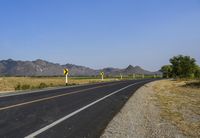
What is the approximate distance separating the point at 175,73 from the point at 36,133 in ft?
302

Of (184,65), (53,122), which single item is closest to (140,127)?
(53,122)

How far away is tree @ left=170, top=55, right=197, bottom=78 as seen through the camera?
9475 cm

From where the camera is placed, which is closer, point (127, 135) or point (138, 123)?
point (127, 135)

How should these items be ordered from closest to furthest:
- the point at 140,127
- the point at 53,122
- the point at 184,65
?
the point at 140,127 < the point at 53,122 < the point at 184,65

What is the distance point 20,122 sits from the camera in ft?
31.6

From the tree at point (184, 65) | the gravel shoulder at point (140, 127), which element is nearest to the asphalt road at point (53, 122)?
the gravel shoulder at point (140, 127)

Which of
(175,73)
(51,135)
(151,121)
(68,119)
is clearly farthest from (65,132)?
(175,73)

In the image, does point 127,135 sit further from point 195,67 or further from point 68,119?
point 195,67

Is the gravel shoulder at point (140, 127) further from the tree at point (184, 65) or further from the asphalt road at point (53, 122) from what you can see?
the tree at point (184, 65)

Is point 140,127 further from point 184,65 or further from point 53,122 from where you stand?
point 184,65

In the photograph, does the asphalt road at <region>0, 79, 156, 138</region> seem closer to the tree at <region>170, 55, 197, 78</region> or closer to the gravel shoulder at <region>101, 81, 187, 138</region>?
the gravel shoulder at <region>101, 81, 187, 138</region>

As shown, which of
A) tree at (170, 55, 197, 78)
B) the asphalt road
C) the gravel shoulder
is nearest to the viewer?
the asphalt road

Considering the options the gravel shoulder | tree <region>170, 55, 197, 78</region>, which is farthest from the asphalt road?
tree <region>170, 55, 197, 78</region>

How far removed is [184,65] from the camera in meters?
95.2
